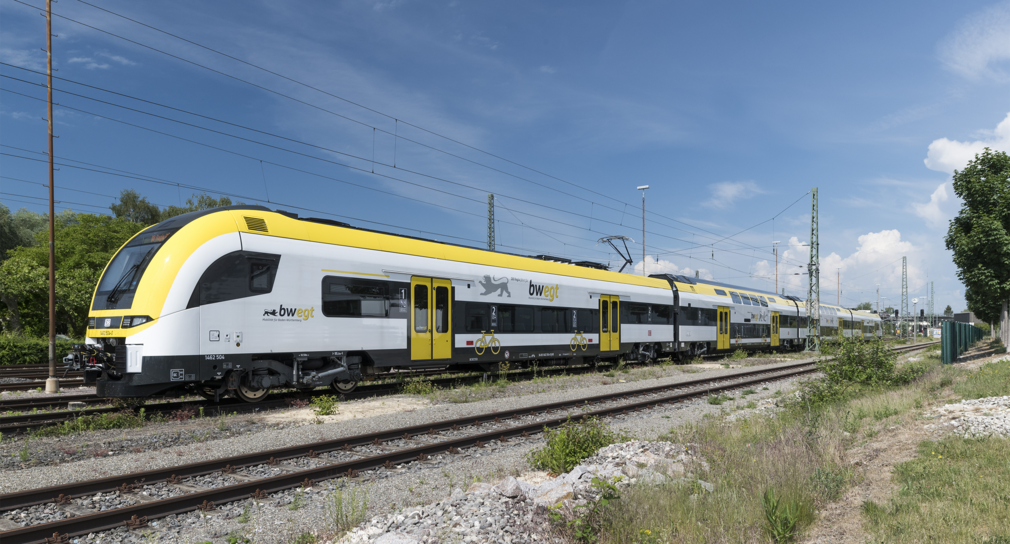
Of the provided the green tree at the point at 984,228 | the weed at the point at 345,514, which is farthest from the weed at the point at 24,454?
the green tree at the point at 984,228

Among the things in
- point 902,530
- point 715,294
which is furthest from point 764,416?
point 715,294

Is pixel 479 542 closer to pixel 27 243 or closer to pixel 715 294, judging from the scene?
pixel 715 294

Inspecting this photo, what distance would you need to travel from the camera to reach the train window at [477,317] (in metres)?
16.3

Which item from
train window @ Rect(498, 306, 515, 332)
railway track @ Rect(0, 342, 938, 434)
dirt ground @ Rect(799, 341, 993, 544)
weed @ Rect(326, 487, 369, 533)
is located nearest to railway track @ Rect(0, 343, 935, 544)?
weed @ Rect(326, 487, 369, 533)

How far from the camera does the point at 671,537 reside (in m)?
5.08

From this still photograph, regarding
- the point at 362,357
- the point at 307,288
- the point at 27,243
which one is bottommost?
the point at 362,357

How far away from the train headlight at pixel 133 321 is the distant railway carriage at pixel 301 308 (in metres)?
0.04

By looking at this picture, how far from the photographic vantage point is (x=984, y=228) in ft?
81.5

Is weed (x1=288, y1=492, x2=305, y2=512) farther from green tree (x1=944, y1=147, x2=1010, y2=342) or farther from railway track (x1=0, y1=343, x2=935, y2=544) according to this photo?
green tree (x1=944, y1=147, x2=1010, y2=342)

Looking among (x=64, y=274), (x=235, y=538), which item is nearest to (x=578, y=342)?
(x=235, y=538)

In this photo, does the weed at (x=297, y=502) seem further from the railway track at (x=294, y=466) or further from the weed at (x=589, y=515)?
the weed at (x=589, y=515)

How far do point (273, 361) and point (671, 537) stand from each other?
9.46m

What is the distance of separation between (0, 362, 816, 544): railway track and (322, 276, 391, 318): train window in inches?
164

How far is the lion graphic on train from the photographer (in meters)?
16.9
